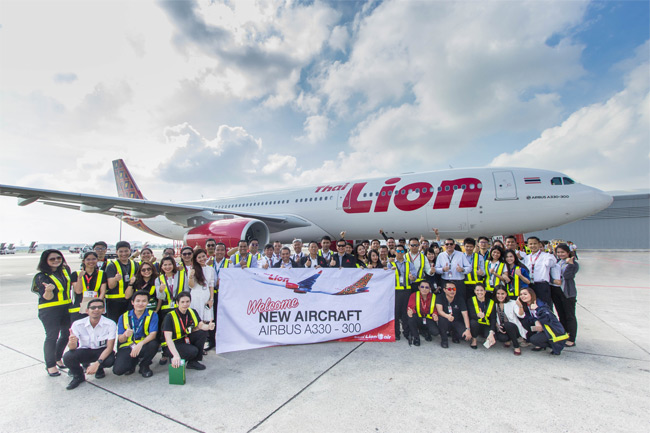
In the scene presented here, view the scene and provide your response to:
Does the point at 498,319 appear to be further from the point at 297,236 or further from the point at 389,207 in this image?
the point at 297,236

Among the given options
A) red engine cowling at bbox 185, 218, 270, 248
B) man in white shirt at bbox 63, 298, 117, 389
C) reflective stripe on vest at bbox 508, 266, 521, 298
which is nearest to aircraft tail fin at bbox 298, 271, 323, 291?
man in white shirt at bbox 63, 298, 117, 389

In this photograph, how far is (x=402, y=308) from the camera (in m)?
4.88

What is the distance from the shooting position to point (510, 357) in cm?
390

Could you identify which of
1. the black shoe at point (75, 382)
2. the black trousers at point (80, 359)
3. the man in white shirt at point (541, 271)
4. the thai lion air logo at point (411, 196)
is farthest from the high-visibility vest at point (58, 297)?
the thai lion air logo at point (411, 196)

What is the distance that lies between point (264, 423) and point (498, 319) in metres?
3.80

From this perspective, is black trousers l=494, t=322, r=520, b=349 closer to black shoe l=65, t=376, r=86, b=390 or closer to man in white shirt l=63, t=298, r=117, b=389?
man in white shirt l=63, t=298, r=117, b=389

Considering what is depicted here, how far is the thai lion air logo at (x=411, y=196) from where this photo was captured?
32.4 ft

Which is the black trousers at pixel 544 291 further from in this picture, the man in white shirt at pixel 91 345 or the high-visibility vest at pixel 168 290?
the man in white shirt at pixel 91 345

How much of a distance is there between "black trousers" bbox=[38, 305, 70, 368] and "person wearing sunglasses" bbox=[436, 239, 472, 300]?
5.43 meters

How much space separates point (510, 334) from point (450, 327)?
Result: 767mm

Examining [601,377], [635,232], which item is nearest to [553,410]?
[601,377]

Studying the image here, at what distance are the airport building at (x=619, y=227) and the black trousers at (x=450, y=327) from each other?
3394cm

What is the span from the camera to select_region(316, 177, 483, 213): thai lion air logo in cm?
988

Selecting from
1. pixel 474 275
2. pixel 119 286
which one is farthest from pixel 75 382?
pixel 474 275
